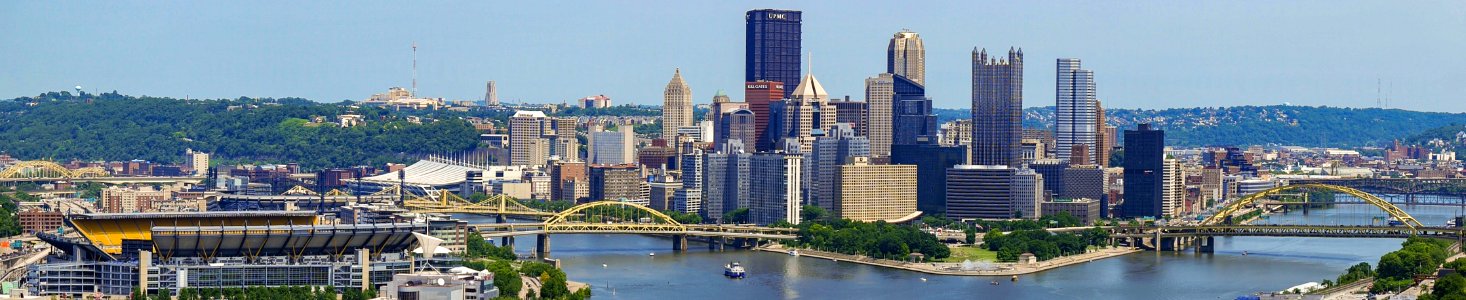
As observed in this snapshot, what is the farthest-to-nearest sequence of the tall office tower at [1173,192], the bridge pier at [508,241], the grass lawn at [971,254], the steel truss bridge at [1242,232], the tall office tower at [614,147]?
the tall office tower at [614,147]
the tall office tower at [1173,192]
the steel truss bridge at [1242,232]
the bridge pier at [508,241]
the grass lawn at [971,254]

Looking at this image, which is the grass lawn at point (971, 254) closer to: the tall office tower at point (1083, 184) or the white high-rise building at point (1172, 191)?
the white high-rise building at point (1172, 191)

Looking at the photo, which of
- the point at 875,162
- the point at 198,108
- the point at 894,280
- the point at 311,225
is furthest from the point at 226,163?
the point at 311,225

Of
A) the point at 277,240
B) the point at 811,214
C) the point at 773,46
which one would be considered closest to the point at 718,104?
the point at 773,46

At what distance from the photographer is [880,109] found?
125 m

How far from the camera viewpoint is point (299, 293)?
50844 mm

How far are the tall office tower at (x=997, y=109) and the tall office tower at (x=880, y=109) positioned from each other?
542 centimetres

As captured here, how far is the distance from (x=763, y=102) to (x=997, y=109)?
1922 cm

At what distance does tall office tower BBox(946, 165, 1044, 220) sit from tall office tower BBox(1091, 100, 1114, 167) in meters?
30.4

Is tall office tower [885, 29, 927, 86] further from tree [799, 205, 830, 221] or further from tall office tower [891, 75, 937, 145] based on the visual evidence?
tree [799, 205, 830, 221]

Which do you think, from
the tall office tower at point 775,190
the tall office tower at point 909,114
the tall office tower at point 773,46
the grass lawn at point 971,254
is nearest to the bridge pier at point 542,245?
the grass lawn at point 971,254

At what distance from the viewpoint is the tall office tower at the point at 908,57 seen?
5364 inches

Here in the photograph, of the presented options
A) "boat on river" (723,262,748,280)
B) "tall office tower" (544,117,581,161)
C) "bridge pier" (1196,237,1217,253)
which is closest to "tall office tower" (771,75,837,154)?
"tall office tower" (544,117,581,161)

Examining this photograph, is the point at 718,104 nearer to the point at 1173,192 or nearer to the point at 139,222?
the point at 1173,192

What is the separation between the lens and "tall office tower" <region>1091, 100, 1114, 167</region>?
445 feet
